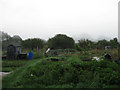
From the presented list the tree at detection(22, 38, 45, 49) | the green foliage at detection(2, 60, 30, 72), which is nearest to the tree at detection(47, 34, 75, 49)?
the tree at detection(22, 38, 45, 49)

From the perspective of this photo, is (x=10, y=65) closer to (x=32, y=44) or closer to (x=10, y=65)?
(x=10, y=65)

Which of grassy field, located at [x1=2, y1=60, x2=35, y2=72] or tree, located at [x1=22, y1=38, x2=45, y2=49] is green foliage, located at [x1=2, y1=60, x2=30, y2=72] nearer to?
grassy field, located at [x1=2, y1=60, x2=35, y2=72]

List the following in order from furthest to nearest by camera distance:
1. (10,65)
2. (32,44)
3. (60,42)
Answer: (60,42)
(32,44)
(10,65)

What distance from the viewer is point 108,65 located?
5.54m

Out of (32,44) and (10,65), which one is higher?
(32,44)

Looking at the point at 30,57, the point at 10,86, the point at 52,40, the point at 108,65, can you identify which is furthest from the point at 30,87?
the point at 52,40

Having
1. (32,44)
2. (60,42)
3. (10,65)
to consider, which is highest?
(60,42)

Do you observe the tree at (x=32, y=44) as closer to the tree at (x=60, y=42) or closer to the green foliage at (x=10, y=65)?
the tree at (x=60, y=42)

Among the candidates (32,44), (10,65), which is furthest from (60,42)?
(10,65)

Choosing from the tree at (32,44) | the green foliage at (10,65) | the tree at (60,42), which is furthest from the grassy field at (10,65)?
the tree at (60,42)

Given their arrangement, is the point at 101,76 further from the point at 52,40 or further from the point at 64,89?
the point at 52,40

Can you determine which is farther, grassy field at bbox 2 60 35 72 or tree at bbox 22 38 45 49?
tree at bbox 22 38 45 49

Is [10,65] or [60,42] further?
[60,42]

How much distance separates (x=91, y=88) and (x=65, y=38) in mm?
28595
